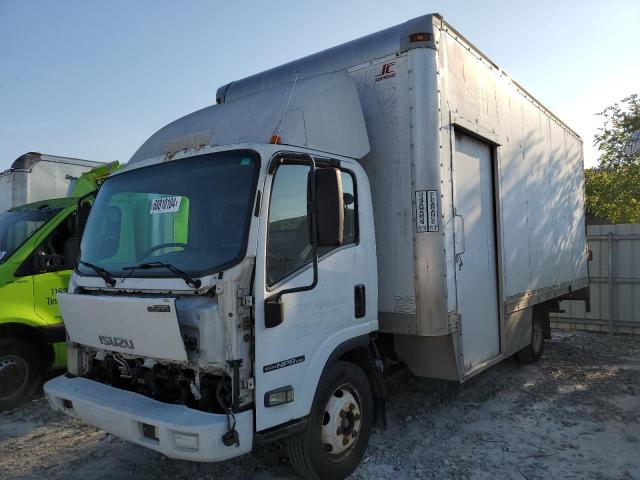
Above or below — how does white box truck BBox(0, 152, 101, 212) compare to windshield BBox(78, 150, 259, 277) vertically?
above

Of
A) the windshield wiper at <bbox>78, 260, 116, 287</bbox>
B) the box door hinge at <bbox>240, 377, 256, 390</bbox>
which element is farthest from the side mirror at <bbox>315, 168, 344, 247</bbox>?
the windshield wiper at <bbox>78, 260, 116, 287</bbox>

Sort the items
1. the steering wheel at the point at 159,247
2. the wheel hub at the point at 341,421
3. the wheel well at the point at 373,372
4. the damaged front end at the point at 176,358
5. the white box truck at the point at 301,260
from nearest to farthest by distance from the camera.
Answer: the damaged front end at the point at 176,358
the white box truck at the point at 301,260
the steering wheel at the point at 159,247
the wheel hub at the point at 341,421
the wheel well at the point at 373,372

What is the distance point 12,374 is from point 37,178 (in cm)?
360

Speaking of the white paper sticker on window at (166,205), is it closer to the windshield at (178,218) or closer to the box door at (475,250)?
the windshield at (178,218)

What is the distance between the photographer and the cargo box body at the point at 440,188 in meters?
4.00

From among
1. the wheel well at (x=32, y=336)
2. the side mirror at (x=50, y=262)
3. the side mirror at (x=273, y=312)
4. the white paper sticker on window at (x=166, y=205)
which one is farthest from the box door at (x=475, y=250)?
the wheel well at (x=32, y=336)

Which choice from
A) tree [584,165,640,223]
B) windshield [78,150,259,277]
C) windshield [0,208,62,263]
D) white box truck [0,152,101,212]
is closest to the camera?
windshield [78,150,259,277]

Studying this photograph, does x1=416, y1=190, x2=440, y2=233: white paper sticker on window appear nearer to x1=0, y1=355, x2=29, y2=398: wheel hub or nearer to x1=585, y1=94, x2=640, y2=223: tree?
x1=0, y1=355, x2=29, y2=398: wheel hub

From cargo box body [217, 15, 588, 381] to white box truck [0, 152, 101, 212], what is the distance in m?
4.06

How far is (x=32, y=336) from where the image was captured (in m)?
5.46

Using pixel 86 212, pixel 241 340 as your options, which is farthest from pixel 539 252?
pixel 86 212

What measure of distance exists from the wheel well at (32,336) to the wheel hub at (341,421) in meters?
3.72

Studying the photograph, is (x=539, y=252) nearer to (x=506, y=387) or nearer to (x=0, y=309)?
(x=506, y=387)

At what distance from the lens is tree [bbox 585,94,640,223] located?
1720 cm
